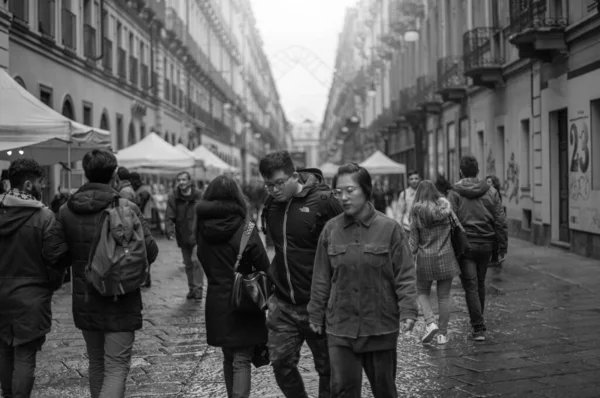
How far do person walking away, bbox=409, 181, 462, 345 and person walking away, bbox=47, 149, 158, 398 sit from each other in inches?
129

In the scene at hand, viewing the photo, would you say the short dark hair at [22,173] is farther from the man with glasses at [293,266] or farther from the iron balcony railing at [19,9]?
the iron balcony railing at [19,9]

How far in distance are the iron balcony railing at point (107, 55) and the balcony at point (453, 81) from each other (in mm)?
9936

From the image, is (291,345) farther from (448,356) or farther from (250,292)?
(448,356)

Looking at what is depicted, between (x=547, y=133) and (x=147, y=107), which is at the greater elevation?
A: (x=147, y=107)

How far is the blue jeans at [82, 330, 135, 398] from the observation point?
5.24m

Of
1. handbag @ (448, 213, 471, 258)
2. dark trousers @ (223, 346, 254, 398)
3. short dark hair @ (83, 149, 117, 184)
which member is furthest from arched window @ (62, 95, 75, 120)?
dark trousers @ (223, 346, 254, 398)

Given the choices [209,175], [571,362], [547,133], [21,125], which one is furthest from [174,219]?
[209,175]

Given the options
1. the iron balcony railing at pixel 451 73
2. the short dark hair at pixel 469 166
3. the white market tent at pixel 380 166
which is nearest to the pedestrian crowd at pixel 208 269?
the short dark hair at pixel 469 166

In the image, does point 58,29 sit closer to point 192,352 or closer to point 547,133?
point 547,133

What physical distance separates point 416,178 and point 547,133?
19.6ft

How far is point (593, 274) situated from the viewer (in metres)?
13.4

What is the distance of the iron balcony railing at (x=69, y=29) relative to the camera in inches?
878

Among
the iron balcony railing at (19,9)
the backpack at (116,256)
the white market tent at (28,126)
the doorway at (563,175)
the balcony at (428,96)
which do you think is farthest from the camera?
the balcony at (428,96)

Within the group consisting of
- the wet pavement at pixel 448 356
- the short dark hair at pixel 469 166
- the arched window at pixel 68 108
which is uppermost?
the arched window at pixel 68 108
